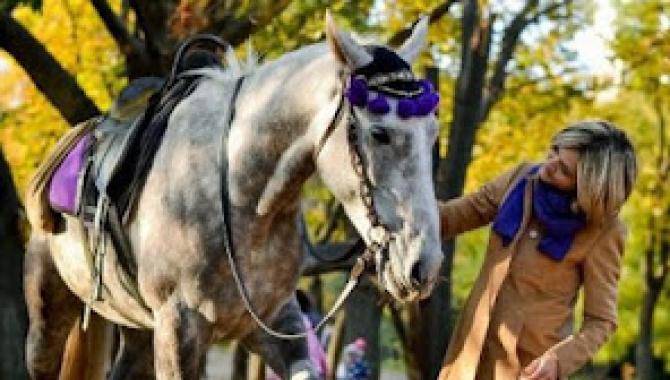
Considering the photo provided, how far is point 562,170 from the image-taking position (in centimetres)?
547

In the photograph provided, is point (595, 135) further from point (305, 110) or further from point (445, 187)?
point (445, 187)

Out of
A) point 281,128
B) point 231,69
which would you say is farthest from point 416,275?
point 231,69

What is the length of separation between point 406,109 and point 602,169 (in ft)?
3.12

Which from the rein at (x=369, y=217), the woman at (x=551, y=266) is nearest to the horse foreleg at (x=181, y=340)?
the rein at (x=369, y=217)

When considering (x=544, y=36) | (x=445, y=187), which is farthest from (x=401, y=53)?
(x=544, y=36)

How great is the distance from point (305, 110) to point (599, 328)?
5.04ft

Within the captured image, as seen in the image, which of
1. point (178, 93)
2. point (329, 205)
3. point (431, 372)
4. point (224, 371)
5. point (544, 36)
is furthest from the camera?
point (224, 371)

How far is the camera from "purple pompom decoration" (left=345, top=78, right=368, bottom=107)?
16.0ft

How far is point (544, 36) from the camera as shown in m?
19.3

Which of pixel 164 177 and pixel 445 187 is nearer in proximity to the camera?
pixel 164 177

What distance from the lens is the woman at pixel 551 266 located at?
210 inches

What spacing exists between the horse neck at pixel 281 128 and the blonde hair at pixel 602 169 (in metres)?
1.06

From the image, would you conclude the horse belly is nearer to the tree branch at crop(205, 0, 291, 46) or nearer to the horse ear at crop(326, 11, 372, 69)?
the horse ear at crop(326, 11, 372, 69)

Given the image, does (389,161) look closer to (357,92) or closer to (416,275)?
(357,92)
